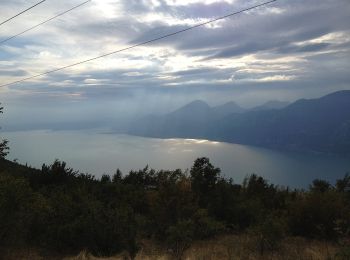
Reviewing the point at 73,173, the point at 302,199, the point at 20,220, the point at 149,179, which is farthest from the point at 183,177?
the point at 149,179

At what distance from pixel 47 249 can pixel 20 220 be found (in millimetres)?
1253

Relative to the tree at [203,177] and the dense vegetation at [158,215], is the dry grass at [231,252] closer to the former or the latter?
the dense vegetation at [158,215]

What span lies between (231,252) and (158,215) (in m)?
5.70

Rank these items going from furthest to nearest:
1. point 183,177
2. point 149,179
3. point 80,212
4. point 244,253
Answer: point 149,179 < point 183,177 < point 80,212 < point 244,253

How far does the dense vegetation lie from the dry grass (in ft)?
1.36

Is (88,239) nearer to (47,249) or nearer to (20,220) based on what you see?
(47,249)

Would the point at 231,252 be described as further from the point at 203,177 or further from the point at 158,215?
the point at 203,177

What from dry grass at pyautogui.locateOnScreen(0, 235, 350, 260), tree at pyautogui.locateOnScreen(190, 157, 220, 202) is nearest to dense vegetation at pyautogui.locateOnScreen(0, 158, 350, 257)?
tree at pyautogui.locateOnScreen(190, 157, 220, 202)

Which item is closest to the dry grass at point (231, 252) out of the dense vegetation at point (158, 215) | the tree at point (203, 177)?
the dense vegetation at point (158, 215)

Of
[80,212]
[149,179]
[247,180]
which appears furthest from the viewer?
[149,179]

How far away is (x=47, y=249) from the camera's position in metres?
11.1

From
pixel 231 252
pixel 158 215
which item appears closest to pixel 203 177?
pixel 158 215

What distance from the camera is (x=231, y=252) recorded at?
11.1 metres

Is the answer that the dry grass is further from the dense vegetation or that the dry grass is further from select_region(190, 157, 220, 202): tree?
select_region(190, 157, 220, 202): tree
